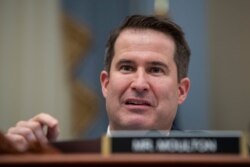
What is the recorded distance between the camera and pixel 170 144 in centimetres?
90

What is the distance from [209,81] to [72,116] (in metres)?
0.91

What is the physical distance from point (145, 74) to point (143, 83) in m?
0.04

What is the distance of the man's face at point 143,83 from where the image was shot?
1597mm

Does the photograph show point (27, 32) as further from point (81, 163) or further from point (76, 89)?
point (81, 163)

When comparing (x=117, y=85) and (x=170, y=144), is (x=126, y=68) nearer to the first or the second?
(x=117, y=85)

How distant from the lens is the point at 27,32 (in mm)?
3271

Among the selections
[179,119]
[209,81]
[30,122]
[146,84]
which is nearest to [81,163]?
[30,122]

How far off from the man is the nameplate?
2.20ft

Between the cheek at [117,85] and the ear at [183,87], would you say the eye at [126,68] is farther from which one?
the ear at [183,87]

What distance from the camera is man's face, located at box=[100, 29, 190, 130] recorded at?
1597 millimetres

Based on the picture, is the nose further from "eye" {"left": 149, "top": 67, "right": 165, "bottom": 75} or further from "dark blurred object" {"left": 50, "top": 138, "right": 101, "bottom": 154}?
"dark blurred object" {"left": 50, "top": 138, "right": 101, "bottom": 154}

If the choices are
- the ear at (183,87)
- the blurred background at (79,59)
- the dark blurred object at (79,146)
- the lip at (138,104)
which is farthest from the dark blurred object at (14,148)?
the blurred background at (79,59)

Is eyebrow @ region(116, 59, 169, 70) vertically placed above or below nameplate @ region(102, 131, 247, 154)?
above

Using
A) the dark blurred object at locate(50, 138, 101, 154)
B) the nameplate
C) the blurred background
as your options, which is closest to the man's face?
the dark blurred object at locate(50, 138, 101, 154)
